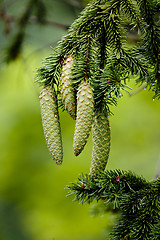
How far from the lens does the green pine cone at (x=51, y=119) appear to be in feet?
2.58

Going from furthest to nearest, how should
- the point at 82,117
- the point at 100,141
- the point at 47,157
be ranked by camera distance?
the point at 47,157 → the point at 100,141 → the point at 82,117

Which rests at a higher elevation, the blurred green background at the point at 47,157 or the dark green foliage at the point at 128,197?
the blurred green background at the point at 47,157

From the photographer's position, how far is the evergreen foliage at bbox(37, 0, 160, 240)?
75cm

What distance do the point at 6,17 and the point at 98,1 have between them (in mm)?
1415

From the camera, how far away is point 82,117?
721 mm

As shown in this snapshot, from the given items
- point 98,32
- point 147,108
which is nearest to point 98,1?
point 98,32

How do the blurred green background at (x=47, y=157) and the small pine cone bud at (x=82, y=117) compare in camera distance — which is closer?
the small pine cone bud at (x=82, y=117)

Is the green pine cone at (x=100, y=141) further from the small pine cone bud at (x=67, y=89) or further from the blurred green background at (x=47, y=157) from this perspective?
the blurred green background at (x=47, y=157)

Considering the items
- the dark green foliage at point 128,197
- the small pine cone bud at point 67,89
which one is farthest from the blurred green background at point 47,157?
the small pine cone bud at point 67,89

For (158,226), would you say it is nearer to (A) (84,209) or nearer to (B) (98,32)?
(B) (98,32)

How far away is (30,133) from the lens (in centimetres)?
391

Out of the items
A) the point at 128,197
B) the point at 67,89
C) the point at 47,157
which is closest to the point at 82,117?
the point at 67,89

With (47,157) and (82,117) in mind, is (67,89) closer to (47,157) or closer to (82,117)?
(82,117)

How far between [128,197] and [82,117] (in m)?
0.23
